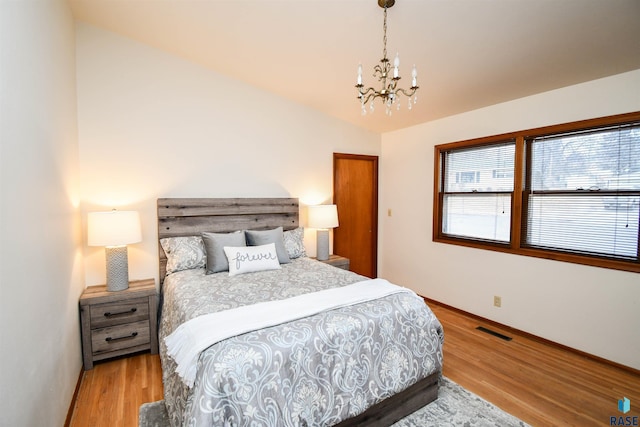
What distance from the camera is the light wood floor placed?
1991 millimetres

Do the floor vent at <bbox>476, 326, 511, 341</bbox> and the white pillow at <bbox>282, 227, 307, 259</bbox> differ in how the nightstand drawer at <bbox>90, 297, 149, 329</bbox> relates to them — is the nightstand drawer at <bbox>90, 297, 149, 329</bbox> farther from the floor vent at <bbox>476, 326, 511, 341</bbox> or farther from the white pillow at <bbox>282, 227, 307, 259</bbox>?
the floor vent at <bbox>476, 326, 511, 341</bbox>

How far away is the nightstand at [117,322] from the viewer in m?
2.51

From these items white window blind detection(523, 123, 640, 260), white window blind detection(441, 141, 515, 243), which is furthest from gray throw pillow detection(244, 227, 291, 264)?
white window blind detection(523, 123, 640, 260)

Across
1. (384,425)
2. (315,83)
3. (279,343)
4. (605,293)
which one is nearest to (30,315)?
(279,343)

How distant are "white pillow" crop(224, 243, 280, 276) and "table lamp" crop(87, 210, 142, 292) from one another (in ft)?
2.64

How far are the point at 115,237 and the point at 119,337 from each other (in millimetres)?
851

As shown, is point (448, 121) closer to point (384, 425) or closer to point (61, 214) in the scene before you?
point (384, 425)

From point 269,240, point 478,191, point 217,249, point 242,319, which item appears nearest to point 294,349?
point 242,319

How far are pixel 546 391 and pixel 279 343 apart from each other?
2.06 meters

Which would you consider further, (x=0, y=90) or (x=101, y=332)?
(x=101, y=332)

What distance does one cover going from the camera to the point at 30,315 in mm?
1406

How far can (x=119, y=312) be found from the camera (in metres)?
2.62

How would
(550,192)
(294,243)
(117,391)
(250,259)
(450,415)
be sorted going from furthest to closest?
(294,243)
(550,192)
(250,259)
(117,391)
(450,415)

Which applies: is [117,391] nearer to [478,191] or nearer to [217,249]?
[217,249]
